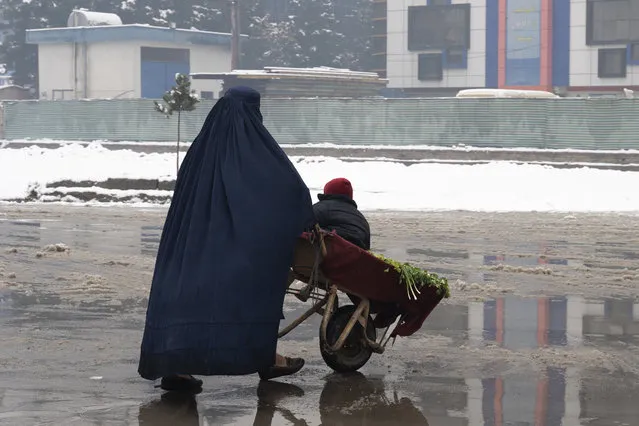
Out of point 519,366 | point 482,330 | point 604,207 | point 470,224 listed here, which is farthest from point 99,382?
point 604,207

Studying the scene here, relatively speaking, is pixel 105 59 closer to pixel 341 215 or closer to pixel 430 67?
pixel 430 67

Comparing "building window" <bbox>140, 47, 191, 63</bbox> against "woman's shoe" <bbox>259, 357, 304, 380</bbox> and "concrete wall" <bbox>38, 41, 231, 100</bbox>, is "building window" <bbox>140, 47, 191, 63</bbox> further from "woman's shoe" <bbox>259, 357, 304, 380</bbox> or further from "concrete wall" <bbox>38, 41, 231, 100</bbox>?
A: "woman's shoe" <bbox>259, 357, 304, 380</bbox>

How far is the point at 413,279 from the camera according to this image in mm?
7590

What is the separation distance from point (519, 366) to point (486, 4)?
65.2m

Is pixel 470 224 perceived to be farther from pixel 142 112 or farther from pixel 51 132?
pixel 51 132

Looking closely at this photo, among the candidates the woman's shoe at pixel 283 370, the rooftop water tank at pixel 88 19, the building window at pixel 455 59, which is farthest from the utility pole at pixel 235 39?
the woman's shoe at pixel 283 370

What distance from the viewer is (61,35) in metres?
69.9

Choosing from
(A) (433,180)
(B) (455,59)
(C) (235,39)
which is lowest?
(A) (433,180)

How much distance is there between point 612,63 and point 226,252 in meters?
64.6

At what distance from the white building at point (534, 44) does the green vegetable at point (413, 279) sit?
204ft

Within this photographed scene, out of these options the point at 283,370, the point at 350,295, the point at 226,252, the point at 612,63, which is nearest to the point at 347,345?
the point at 350,295

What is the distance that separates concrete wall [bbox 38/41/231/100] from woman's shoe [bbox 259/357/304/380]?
62.6 meters

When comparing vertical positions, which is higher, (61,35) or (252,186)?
(61,35)

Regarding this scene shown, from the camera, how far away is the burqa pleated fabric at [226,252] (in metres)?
6.57
